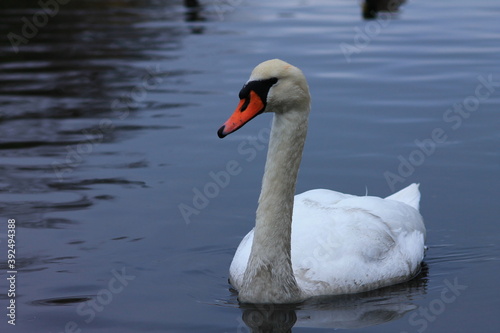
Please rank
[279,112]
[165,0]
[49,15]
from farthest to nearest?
[165,0] → [49,15] → [279,112]

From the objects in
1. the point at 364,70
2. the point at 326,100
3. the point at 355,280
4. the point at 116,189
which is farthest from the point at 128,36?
the point at 355,280

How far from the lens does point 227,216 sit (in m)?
9.27

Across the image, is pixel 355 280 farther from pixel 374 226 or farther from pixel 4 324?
pixel 4 324

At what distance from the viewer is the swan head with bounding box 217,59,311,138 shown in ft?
21.7

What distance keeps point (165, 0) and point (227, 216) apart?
18.2 meters
